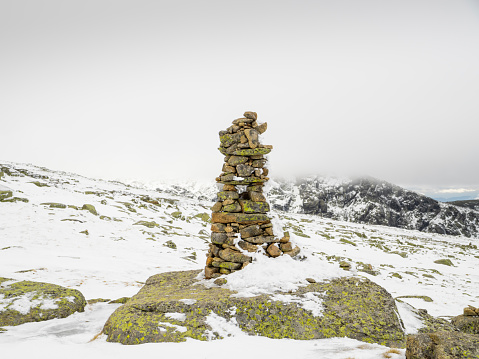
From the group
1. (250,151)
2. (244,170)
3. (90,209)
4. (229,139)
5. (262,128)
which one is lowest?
(90,209)

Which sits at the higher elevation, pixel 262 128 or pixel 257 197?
pixel 262 128

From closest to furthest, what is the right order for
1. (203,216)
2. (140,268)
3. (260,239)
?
(260,239) → (140,268) → (203,216)

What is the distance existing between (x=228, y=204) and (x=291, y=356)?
5.77m

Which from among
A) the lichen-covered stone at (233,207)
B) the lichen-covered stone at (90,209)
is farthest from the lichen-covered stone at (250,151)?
the lichen-covered stone at (90,209)

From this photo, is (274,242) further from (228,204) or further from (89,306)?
(89,306)

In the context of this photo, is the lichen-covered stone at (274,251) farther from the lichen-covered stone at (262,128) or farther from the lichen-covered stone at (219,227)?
the lichen-covered stone at (262,128)

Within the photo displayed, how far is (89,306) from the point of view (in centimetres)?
902

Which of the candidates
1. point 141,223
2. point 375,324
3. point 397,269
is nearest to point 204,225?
point 141,223

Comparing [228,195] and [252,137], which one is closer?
[252,137]

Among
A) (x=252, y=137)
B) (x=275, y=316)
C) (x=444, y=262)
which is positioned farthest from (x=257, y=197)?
(x=444, y=262)

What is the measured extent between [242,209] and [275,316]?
4.15 metres

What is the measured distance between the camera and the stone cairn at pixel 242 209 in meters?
9.62

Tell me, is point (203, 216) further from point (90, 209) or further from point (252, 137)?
point (252, 137)

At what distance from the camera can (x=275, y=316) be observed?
661 cm
